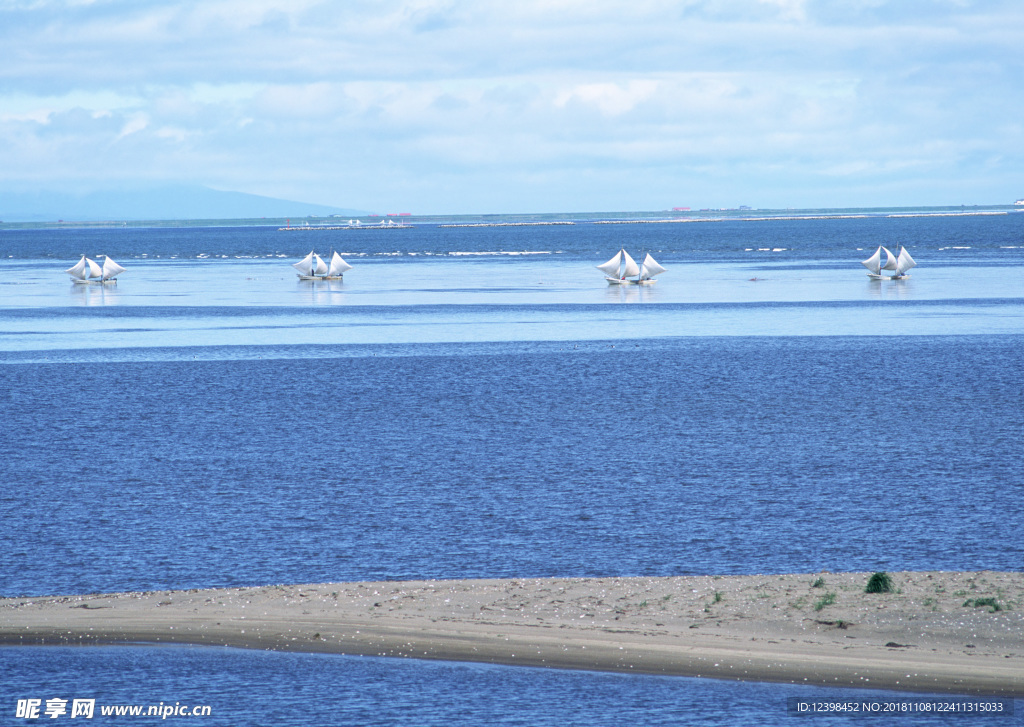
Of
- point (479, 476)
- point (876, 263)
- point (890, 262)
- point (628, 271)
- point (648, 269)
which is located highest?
point (890, 262)

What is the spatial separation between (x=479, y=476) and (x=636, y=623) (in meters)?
14.2

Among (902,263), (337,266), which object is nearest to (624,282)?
(902,263)

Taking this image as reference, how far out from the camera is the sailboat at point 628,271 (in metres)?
125

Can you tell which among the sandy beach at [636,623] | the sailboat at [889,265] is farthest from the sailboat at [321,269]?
the sandy beach at [636,623]

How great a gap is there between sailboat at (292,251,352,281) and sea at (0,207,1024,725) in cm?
5941

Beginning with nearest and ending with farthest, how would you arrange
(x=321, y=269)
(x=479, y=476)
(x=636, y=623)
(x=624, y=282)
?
(x=636, y=623), (x=479, y=476), (x=624, y=282), (x=321, y=269)

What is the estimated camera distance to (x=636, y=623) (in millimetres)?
17484

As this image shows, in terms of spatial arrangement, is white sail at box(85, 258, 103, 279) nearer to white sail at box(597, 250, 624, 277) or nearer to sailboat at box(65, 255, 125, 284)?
sailboat at box(65, 255, 125, 284)

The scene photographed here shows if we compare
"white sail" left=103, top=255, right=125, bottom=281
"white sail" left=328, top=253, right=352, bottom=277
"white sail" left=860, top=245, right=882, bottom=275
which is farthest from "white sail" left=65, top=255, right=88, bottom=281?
"white sail" left=860, top=245, right=882, bottom=275

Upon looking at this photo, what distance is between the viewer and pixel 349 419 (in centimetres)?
4241

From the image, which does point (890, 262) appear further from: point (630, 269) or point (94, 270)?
point (94, 270)

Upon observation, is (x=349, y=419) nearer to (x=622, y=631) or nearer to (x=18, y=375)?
(x=18, y=375)

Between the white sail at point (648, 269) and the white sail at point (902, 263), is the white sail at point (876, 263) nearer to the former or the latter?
the white sail at point (902, 263)

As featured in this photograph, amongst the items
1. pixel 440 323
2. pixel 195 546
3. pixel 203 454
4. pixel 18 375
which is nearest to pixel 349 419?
pixel 203 454
